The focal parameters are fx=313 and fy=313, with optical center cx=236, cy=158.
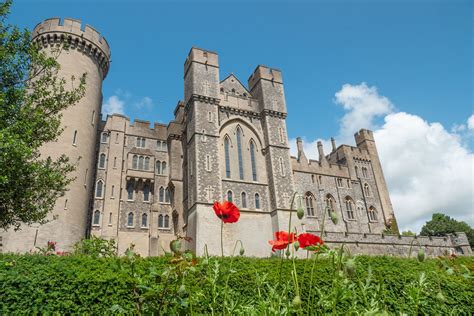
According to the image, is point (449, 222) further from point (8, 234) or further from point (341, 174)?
point (8, 234)

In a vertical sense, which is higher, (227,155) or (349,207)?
(227,155)

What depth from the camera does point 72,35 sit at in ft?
80.4

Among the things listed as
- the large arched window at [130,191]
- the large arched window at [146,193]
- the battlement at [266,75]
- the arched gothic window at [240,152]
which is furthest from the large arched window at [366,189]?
the large arched window at [130,191]

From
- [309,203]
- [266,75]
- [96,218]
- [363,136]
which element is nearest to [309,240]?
[96,218]

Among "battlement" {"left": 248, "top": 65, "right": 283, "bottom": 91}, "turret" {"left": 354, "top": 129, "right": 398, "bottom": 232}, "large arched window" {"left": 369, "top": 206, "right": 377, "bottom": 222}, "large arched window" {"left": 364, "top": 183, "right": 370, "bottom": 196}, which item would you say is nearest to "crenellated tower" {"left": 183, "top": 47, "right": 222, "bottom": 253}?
"battlement" {"left": 248, "top": 65, "right": 283, "bottom": 91}

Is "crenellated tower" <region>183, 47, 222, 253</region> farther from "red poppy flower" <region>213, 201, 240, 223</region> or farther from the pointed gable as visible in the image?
"red poppy flower" <region>213, 201, 240, 223</region>

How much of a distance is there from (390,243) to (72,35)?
32.4m

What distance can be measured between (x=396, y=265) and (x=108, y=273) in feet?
30.1

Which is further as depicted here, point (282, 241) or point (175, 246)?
point (175, 246)

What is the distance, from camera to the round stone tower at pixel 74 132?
18.8 metres

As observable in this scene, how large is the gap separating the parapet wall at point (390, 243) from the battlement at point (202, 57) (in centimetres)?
1727

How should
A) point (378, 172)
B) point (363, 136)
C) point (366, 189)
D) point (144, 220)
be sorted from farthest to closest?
point (363, 136) → point (378, 172) → point (366, 189) → point (144, 220)

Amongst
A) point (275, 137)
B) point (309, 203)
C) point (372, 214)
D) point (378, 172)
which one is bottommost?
point (372, 214)

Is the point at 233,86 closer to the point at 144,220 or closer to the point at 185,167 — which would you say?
the point at 185,167
